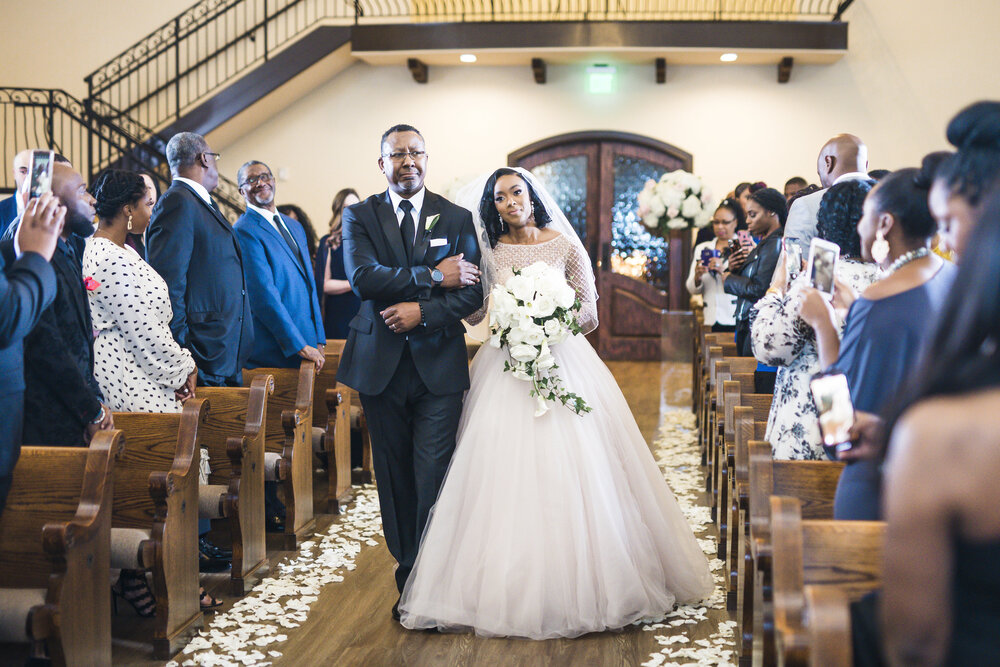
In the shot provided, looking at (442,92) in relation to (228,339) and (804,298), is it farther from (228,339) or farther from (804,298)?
(804,298)

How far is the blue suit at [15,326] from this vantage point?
2338 millimetres

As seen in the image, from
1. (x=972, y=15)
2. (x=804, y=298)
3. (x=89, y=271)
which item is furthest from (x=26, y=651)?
(x=972, y=15)

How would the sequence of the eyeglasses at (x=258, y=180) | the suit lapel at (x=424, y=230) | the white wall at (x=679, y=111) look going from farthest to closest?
the white wall at (x=679, y=111) → the eyeglasses at (x=258, y=180) → the suit lapel at (x=424, y=230)

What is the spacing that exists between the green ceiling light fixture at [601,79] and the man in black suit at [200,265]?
312 inches

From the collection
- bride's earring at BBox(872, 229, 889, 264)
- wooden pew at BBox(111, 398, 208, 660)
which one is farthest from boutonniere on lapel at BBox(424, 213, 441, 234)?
bride's earring at BBox(872, 229, 889, 264)

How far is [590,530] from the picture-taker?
11.0ft

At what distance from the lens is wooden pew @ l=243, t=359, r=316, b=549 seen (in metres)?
4.41

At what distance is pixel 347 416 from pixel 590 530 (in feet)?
7.30

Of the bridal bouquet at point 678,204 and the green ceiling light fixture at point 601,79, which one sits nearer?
the bridal bouquet at point 678,204

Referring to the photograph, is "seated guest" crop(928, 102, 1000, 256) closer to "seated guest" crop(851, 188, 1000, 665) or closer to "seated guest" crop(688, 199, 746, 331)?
"seated guest" crop(851, 188, 1000, 665)

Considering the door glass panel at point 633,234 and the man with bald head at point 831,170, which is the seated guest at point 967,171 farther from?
the door glass panel at point 633,234

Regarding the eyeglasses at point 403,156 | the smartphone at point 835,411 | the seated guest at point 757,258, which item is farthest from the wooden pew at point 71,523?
the seated guest at point 757,258

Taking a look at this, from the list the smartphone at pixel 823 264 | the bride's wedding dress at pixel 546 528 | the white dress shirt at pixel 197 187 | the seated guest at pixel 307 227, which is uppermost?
the seated guest at pixel 307 227

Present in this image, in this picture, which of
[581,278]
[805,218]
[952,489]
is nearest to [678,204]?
[805,218]
